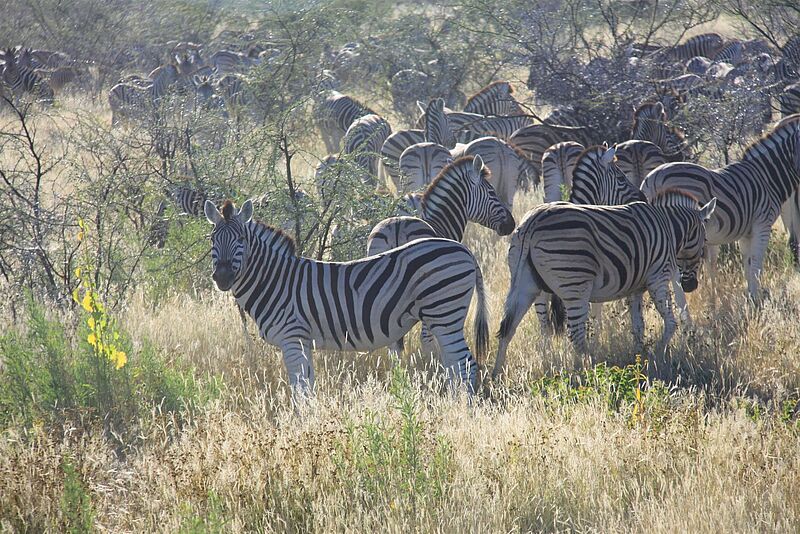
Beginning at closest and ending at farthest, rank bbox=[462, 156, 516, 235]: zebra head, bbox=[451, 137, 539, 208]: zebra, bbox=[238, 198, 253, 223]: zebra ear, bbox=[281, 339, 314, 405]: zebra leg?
bbox=[281, 339, 314, 405]: zebra leg, bbox=[238, 198, 253, 223]: zebra ear, bbox=[462, 156, 516, 235]: zebra head, bbox=[451, 137, 539, 208]: zebra

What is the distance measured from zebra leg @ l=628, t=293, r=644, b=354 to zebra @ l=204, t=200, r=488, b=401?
1509 millimetres

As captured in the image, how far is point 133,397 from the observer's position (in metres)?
5.80

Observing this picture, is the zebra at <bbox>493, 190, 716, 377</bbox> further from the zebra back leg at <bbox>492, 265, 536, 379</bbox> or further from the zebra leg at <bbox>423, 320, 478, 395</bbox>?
the zebra leg at <bbox>423, 320, 478, 395</bbox>

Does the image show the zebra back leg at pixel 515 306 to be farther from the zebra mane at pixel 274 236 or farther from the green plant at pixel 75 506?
the green plant at pixel 75 506

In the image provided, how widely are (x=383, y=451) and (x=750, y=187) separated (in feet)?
18.2

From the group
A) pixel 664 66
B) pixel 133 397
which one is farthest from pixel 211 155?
pixel 664 66

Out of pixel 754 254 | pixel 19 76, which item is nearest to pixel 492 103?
pixel 754 254

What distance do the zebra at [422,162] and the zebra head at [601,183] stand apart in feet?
11.7

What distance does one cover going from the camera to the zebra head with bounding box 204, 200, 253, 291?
591cm

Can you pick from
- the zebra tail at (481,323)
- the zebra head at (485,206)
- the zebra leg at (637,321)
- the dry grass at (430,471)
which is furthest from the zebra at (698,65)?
the dry grass at (430,471)

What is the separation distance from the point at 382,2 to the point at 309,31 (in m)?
17.6

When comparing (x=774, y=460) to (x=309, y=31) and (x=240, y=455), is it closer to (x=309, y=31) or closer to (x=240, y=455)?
(x=240, y=455)

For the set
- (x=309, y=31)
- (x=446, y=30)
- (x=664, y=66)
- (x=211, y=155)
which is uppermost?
(x=446, y=30)

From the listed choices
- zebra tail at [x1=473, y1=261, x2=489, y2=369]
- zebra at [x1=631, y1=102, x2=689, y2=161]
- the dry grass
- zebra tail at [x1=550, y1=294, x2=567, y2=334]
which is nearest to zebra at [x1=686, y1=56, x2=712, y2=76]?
zebra at [x1=631, y1=102, x2=689, y2=161]
